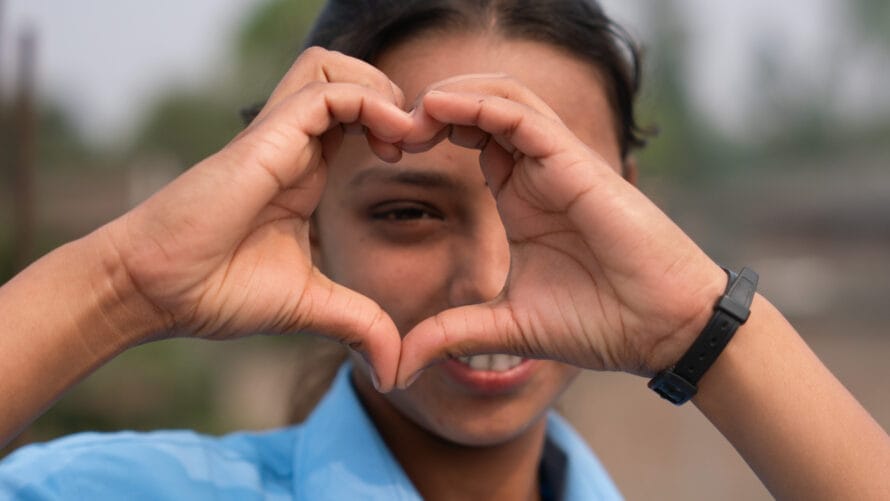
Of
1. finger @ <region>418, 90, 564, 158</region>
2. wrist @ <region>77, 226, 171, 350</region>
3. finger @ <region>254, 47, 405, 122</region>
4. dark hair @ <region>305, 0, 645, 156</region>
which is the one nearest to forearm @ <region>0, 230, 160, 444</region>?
wrist @ <region>77, 226, 171, 350</region>

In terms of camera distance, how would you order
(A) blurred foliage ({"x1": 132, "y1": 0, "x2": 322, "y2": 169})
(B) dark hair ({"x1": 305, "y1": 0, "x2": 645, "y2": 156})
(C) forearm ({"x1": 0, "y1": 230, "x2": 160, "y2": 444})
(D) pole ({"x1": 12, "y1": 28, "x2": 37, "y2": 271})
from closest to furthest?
1. (C) forearm ({"x1": 0, "y1": 230, "x2": 160, "y2": 444})
2. (B) dark hair ({"x1": 305, "y1": 0, "x2": 645, "y2": 156})
3. (D) pole ({"x1": 12, "y1": 28, "x2": 37, "y2": 271})
4. (A) blurred foliage ({"x1": 132, "y1": 0, "x2": 322, "y2": 169})

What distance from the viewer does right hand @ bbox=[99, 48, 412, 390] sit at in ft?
5.16

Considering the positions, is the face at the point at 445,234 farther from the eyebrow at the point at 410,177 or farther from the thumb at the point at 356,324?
the thumb at the point at 356,324

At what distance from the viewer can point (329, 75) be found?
5.69 ft

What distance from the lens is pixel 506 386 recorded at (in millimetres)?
1979

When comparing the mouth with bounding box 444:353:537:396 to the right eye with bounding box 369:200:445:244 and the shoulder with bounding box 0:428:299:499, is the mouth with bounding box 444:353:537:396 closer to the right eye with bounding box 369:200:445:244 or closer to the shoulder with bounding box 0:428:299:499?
the right eye with bounding box 369:200:445:244

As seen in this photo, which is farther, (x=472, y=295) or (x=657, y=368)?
(x=472, y=295)

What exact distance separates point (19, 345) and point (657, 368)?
87 centimetres

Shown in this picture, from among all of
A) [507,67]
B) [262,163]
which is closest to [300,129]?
[262,163]

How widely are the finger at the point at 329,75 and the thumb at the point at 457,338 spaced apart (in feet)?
1.05

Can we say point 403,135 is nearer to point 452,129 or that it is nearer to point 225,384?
point 452,129

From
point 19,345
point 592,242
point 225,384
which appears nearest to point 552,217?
point 592,242

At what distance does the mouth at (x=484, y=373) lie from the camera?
197 cm

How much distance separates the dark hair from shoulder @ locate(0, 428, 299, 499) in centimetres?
73
